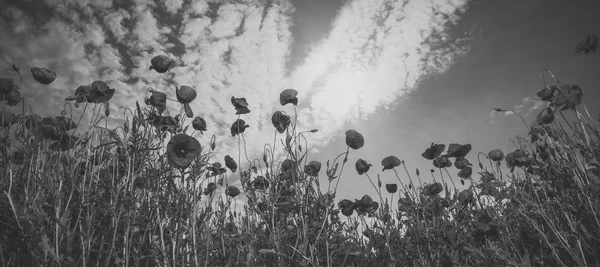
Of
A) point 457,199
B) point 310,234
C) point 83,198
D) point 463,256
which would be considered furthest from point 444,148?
point 83,198

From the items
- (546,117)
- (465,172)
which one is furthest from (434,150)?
(546,117)

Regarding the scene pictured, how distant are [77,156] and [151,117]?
722 millimetres

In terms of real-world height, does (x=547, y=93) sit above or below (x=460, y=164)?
above

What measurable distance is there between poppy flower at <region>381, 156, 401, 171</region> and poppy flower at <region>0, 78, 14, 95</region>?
17.0 ft

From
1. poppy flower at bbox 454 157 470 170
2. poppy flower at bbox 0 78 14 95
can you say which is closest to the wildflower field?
poppy flower at bbox 0 78 14 95

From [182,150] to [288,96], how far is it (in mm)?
1547

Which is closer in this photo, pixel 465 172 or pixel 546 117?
pixel 546 117

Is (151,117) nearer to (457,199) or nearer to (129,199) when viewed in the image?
(129,199)

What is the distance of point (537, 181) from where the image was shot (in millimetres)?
4074

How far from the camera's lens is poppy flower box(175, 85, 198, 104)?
2.89 metres

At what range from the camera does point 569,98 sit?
3.05 meters

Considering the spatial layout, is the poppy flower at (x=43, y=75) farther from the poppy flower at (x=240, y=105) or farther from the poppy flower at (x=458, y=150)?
the poppy flower at (x=458, y=150)

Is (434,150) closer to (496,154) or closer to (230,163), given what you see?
(496,154)

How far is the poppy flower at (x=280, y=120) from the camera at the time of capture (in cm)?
320
